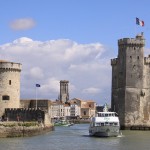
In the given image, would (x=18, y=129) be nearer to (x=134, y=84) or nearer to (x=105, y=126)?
(x=105, y=126)

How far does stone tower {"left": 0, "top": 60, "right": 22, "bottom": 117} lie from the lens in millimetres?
67231

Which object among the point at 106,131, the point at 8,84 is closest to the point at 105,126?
the point at 106,131

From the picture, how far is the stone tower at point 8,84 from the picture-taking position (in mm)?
67231

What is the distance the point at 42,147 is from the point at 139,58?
40.3 m

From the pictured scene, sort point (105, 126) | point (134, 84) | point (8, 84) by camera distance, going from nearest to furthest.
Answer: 1. point (105, 126)
2. point (8, 84)
3. point (134, 84)

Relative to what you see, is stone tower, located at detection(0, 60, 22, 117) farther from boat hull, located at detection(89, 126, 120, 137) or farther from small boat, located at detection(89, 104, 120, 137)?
boat hull, located at detection(89, 126, 120, 137)

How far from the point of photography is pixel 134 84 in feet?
269

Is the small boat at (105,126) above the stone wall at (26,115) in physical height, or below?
below

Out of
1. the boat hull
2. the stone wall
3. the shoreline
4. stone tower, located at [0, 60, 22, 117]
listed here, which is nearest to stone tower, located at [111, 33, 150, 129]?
the stone wall

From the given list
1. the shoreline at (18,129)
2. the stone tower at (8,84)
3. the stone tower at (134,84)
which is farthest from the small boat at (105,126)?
the stone tower at (134,84)

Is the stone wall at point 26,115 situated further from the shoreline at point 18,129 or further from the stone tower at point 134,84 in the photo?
the stone tower at point 134,84

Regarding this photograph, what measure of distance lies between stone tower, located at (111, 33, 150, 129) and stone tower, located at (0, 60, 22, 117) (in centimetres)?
2065

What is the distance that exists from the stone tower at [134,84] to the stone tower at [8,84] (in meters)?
20.7

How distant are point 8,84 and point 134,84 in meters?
23.2
